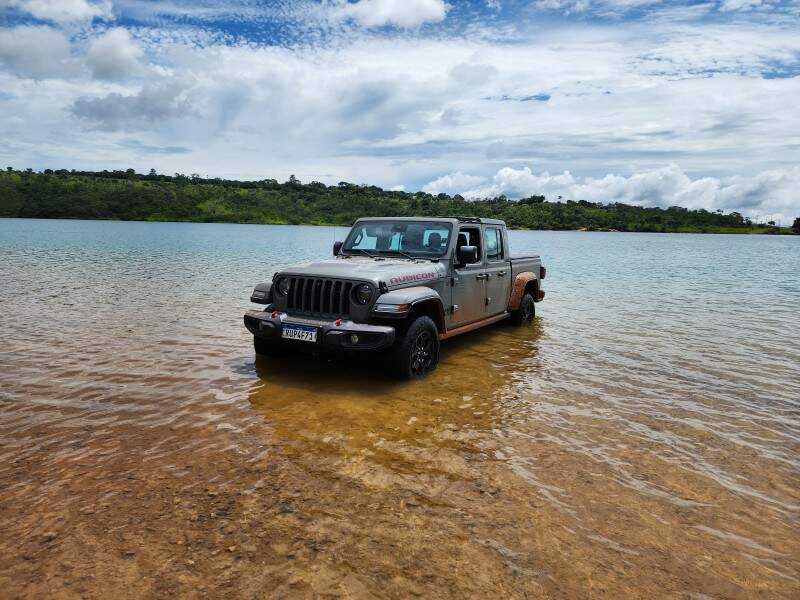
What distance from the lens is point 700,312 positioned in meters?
13.2

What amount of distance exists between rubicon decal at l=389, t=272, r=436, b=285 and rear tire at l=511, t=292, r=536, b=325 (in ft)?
11.9

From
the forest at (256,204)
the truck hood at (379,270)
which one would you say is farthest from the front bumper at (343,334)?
the forest at (256,204)

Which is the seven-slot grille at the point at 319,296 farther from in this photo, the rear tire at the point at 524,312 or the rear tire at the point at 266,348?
the rear tire at the point at 524,312

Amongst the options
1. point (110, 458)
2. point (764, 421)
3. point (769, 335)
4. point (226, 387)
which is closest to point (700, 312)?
point (769, 335)

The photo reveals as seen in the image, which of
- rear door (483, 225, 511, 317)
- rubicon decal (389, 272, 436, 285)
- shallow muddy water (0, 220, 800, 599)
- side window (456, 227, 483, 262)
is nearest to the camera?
shallow muddy water (0, 220, 800, 599)

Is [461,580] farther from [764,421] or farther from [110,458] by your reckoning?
[764,421]

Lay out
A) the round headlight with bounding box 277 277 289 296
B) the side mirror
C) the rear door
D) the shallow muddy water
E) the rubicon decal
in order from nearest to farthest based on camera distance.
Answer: the shallow muddy water, the rubicon decal, the round headlight with bounding box 277 277 289 296, the side mirror, the rear door

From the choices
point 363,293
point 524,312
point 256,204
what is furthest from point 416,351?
point 256,204

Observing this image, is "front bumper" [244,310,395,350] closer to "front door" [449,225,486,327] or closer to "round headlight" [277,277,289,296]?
"round headlight" [277,277,289,296]

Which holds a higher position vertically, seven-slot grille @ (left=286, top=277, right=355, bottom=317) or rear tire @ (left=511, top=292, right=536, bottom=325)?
seven-slot grille @ (left=286, top=277, right=355, bottom=317)

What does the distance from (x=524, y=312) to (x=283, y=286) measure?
557cm

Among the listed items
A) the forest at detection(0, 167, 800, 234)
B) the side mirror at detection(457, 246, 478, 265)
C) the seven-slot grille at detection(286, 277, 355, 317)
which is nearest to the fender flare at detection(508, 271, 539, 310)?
the side mirror at detection(457, 246, 478, 265)

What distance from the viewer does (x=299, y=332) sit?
634 centimetres

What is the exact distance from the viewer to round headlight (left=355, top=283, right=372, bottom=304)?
6340 millimetres
